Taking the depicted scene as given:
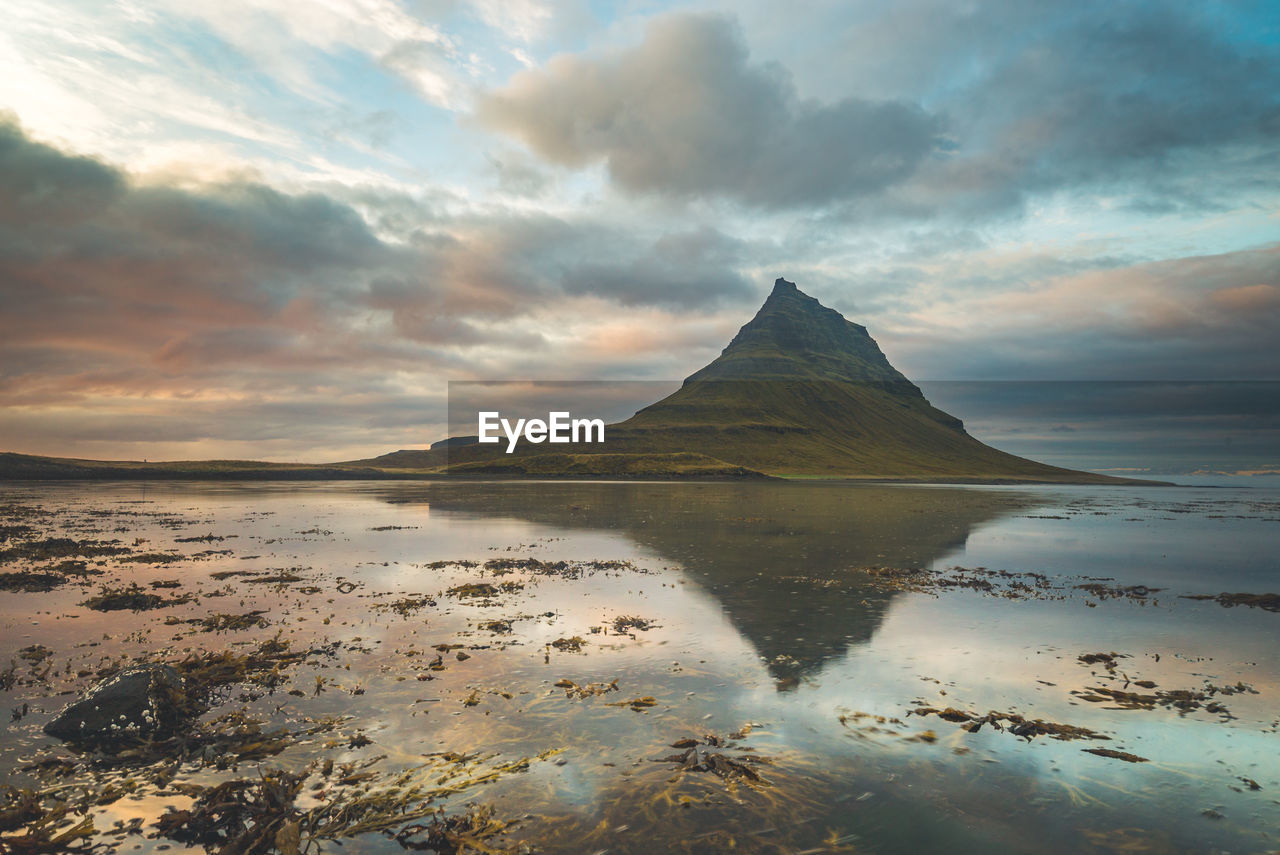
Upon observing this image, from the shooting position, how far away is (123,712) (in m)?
11.3

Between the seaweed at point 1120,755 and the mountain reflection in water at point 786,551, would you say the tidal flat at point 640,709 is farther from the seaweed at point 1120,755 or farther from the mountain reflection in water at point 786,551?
the mountain reflection in water at point 786,551

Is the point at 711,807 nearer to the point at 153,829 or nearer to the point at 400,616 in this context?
the point at 153,829

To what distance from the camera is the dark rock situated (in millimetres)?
11102

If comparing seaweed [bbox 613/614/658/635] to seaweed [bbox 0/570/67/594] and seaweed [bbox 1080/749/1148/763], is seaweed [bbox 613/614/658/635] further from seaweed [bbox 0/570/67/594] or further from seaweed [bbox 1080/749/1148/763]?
seaweed [bbox 0/570/67/594]

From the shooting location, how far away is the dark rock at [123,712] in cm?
1110

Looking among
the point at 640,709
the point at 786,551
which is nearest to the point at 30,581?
the point at 640,709

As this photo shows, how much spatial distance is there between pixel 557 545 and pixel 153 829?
30.3 metres

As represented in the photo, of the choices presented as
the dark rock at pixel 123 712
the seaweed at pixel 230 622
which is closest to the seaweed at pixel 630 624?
the dark rock at pixel 123 712

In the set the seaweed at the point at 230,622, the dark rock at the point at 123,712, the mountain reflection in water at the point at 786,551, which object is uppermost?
the dark rock at the point at 123,712

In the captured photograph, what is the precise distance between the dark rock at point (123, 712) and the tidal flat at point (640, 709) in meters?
0.09

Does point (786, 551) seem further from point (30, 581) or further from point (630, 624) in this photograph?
point (30, 581)

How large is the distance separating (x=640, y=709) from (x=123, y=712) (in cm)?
980

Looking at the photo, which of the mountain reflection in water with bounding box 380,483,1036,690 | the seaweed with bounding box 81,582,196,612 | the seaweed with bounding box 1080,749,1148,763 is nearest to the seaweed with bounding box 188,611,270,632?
the seaweed with bounding box 81,582,196,612

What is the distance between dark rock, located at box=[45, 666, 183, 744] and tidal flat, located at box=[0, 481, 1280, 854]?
92 mm
